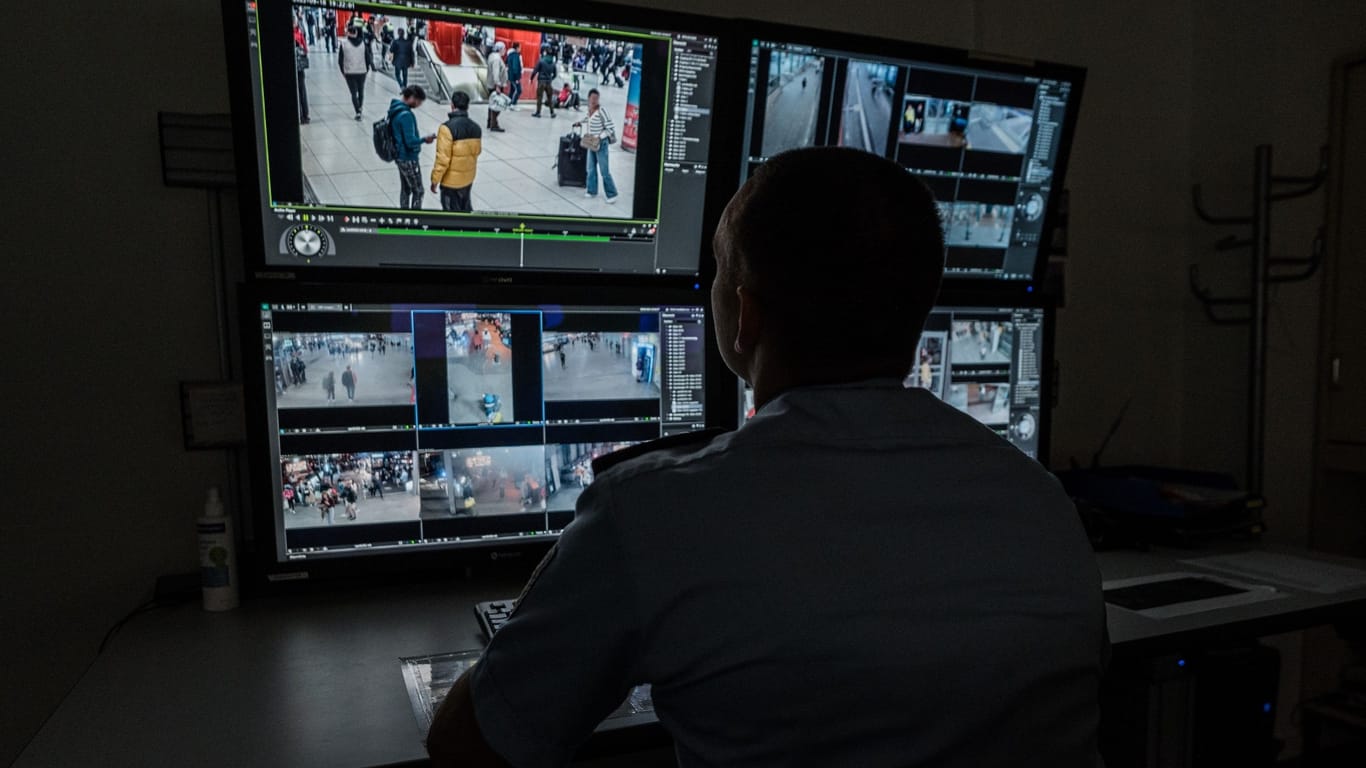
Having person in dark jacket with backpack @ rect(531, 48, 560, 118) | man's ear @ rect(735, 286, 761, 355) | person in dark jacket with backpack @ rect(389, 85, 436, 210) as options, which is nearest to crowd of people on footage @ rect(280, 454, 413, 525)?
person in dark jacket with backpack @ rect(389, 85, 436, 210)

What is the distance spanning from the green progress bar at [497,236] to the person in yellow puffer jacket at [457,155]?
0.04 meters

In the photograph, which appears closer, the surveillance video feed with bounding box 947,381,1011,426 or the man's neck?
the man's neck

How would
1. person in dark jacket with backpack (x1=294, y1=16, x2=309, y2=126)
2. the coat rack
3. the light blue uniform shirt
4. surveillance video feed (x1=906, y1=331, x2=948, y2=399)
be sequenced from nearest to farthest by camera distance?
the light blue uniform shirt < person in dark jacket with backpack (x1=294, y1=16, x2=309, y2=126) < surveillance video feed (x1=906, y1=331, x2=948, y2=399) < the coat rack

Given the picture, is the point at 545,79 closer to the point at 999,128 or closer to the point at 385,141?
the point at 385,141

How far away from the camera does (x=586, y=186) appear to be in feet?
5.00

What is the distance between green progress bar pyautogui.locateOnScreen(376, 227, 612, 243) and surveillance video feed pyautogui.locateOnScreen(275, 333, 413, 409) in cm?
18

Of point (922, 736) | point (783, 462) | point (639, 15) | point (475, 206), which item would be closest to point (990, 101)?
point (639, 15)

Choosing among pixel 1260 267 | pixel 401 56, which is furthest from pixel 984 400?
pixel 401 56

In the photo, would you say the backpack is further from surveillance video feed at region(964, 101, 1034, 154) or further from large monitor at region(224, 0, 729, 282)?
surveillance video feed at region(964, 101, 1034, 154)

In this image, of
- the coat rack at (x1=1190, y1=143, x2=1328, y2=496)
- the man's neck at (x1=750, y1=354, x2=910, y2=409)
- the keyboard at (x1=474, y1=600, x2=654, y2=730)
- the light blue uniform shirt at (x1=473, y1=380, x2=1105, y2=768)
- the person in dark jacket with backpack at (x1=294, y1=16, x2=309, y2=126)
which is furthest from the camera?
the coat rack at (x1=1190, y1=143, x2=1328, y2=496)

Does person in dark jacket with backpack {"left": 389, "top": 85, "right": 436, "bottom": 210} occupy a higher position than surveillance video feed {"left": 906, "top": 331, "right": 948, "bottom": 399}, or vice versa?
person in dark jacket with backpack {"left": 389, "top": 85, "right": 436, "bottom": 210}

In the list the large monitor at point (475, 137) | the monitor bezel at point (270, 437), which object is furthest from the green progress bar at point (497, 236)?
the monitor bezel at point (270, 437)

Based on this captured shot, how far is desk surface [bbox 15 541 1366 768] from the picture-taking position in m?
0.90

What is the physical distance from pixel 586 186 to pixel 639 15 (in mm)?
300
